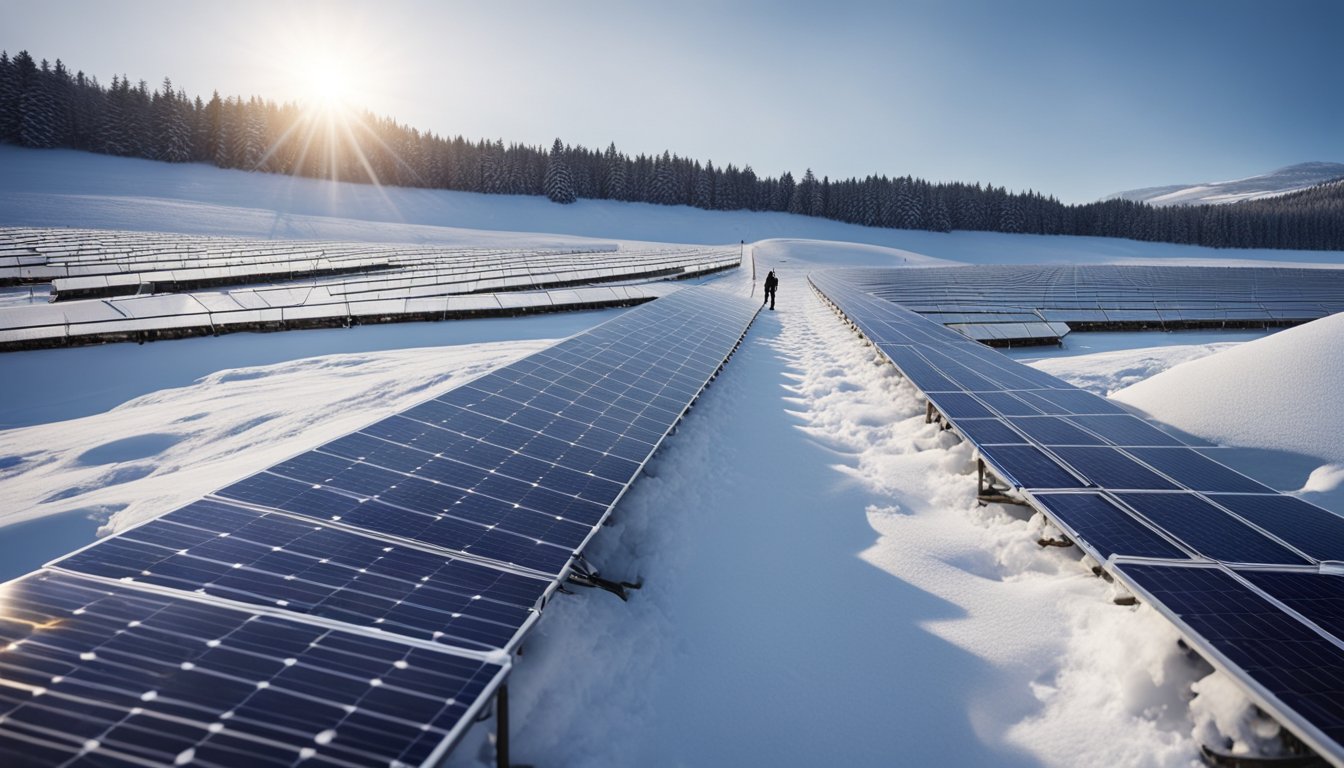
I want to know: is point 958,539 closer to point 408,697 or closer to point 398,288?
point 408,697

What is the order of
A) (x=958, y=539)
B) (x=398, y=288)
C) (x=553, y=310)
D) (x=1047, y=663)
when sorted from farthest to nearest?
(x=398, y=288) < (x=553, y=310) < (x=958, y=539) < (x=1047, y=663)

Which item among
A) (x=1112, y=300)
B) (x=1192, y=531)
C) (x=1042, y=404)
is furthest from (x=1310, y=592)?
(x=1112, y=300)

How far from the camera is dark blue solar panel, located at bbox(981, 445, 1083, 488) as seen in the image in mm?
6926

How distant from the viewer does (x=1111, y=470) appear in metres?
7.46

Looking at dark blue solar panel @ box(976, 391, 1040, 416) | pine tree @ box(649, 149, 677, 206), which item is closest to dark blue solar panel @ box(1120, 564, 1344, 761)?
dark blue solar panel @ box(976, 391, 1040, 416)

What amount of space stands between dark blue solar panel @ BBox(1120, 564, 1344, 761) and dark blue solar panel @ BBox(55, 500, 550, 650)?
517 centimetres

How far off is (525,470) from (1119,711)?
6.31 metres

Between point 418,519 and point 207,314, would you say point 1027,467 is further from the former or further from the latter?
point 207,314

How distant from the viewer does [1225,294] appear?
29594 millimetres

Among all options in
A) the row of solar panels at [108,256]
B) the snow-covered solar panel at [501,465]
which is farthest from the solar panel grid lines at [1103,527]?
the row of solar panels at [108,256]

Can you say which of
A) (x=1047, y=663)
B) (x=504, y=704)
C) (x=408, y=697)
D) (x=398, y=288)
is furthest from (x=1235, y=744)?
(x=398, y=288)

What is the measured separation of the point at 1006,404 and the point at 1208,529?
4.40 m

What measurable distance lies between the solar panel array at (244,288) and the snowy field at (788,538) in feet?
3.51

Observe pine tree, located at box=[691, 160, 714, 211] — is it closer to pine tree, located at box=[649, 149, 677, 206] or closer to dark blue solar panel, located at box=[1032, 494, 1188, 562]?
pine tree, located at box=[649, 149, 677, 206]
